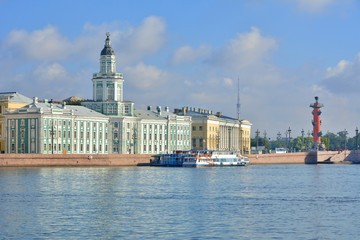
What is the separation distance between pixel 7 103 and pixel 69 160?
16635 millimetres

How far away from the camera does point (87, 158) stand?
368ft

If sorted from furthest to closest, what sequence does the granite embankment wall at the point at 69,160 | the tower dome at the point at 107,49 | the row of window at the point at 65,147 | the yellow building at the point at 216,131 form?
the yellow building at the point at 216,131 < the tower dome at the point at 107,49 < the row of window at the point at 65,147 < the granite embankment wall at the point at 69,160

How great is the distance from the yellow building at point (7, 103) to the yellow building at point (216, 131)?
4167cm

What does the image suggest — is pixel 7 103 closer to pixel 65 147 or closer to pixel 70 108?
pixel 70 108

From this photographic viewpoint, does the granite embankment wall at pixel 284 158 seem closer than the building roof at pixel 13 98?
No

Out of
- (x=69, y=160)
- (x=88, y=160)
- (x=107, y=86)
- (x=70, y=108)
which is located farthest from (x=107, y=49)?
(x=69, y=160)

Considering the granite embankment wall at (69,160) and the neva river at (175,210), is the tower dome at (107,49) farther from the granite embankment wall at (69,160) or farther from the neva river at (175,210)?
the neva river at (175,210)

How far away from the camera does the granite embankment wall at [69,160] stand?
3974 inches

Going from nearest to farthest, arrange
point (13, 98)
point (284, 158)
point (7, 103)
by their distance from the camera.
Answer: point (7, 103) → point (13, 98) → point (284, 158)

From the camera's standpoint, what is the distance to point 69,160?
357 feet

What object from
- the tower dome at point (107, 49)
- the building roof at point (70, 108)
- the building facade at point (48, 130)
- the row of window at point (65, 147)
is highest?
the tower dome at point (107, 49)

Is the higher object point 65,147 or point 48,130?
point 48,130

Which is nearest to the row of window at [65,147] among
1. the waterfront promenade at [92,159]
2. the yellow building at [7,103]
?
the waterfront promenade at [92,159]

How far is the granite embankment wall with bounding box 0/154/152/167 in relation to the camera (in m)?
101
